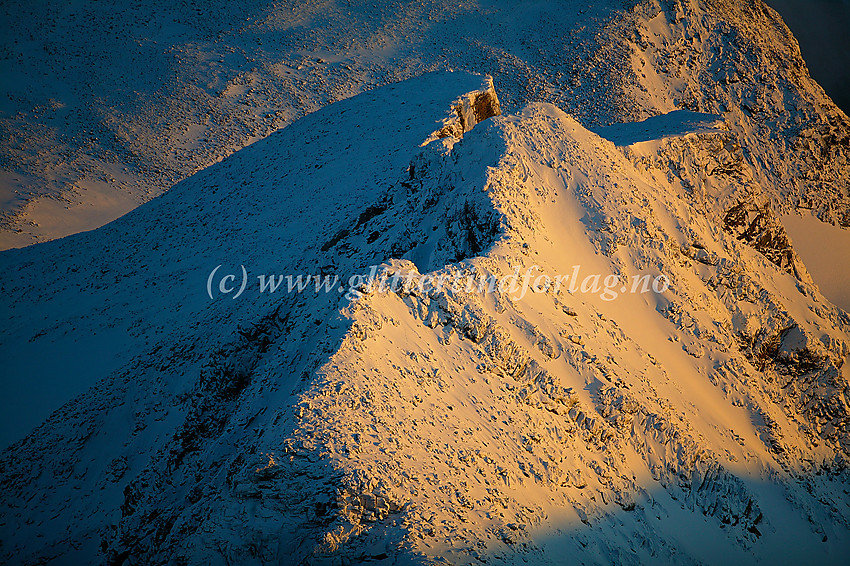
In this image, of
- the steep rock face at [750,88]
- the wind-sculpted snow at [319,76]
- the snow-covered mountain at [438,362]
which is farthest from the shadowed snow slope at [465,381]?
the steep rock face at [750,88]

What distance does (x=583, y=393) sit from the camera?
1543 cm

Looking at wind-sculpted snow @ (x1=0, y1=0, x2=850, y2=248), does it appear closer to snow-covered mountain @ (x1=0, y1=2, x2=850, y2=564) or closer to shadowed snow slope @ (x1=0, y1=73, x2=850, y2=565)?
snow-covered mountain @ (x1=0, y1=2, x2=850, y2=564)

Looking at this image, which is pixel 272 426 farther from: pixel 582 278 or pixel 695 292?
pixel 695 292

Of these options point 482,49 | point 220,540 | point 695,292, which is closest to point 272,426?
point 220,540

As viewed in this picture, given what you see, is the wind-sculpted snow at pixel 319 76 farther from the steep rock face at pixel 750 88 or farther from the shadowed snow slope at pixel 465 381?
the shadowed snow slope at pixel 465 381

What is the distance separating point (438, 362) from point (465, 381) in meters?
0.92

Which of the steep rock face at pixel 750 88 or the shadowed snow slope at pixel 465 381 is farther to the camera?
the steep rock face at pixel 750 88

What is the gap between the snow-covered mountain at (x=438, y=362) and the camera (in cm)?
1120

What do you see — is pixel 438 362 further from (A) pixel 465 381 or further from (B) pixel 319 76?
(B) pixel 319 76

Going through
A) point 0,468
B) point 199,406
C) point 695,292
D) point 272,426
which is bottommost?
point 0,468

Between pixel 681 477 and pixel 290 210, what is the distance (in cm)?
2395

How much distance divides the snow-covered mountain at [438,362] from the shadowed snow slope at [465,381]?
9 centimetres

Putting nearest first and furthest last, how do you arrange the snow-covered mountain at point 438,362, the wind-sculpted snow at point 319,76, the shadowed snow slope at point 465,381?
1. the shadowed snow slope at point 465,381
2. the snow-covered mountain at point 438,362
3. the wind-sculpted snow at point 319,76

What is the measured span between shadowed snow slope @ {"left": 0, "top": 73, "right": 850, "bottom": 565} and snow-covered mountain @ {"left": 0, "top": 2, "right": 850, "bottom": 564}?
0.09m
